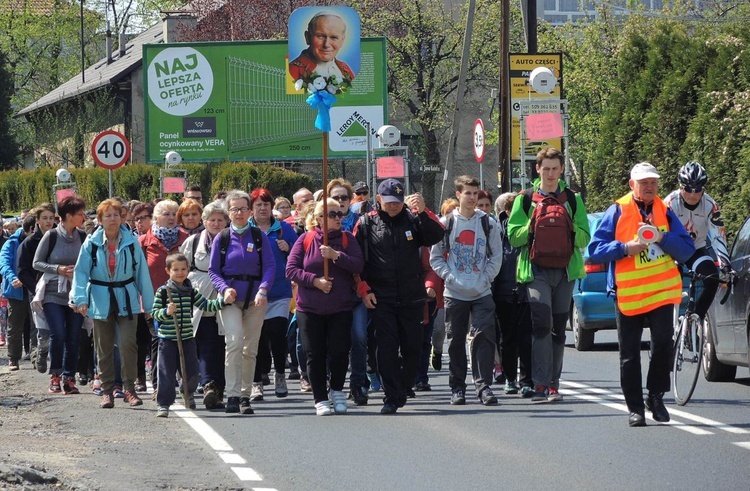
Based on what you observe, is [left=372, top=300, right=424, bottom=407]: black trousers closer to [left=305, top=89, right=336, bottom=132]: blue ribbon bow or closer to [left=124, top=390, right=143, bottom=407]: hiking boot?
Result: [left=305, top=89, right=336, bottom=132]: blue ribbon bow

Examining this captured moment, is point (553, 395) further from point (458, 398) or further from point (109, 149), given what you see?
point (109, 149)

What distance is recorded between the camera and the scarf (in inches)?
558

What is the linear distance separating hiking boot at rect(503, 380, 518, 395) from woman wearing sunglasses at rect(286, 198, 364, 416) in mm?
1869

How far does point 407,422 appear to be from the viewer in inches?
458

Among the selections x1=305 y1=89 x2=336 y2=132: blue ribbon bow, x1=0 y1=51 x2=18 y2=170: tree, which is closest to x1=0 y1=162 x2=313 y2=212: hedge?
x1=0 y1=51 x2=18 y2=170: tree

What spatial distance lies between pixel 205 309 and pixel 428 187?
4691cm

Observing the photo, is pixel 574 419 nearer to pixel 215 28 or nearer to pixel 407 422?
pixel 407 422

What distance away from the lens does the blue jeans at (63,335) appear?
1461 centimetres

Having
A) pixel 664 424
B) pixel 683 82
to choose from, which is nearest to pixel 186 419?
pixel 664 424

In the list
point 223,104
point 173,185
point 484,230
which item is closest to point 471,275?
point 484,230

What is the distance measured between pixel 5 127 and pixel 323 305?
55.0m

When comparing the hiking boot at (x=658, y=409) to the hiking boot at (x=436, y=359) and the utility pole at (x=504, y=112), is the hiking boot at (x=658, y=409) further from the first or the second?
the utility pole at (x=504, y=112)

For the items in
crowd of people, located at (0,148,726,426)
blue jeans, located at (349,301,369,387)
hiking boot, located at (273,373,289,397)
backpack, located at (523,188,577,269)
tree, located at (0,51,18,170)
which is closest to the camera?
backpack, located at (523,188,577,269)

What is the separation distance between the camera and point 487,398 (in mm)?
12586
